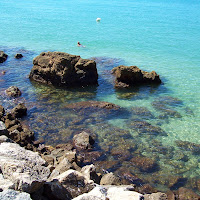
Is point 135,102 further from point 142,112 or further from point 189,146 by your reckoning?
point 189,146

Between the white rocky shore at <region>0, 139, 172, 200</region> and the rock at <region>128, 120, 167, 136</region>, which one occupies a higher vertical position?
the white rocky shore at <region>0, 139, 172, 200</region>

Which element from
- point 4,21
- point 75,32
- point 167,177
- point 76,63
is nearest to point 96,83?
point 76,63

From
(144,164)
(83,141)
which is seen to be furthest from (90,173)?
(83,141)

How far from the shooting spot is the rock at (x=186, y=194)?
11.2 m

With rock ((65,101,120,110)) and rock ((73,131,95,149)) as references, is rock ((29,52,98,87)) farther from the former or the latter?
rock ((73,131,95,149))

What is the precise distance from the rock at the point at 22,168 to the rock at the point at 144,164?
20.5 feet

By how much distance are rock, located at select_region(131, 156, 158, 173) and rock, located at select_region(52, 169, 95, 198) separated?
469cm

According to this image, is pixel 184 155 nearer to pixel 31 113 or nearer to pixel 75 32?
pixel 31 113

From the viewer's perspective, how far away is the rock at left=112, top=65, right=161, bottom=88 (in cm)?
2409

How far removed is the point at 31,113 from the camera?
1889 centimetres

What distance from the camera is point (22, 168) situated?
801 cm

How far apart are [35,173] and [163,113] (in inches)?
524

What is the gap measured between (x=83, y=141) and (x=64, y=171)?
14.5ft

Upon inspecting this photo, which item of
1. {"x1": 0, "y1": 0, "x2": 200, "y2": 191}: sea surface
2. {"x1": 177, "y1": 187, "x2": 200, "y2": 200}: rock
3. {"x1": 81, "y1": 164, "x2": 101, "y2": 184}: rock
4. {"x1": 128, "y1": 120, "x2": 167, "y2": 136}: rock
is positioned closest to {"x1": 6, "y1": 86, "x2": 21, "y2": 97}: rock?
{"x1": 0, "y1": 0, "x2": 200, "y2": 191}: sea surface
